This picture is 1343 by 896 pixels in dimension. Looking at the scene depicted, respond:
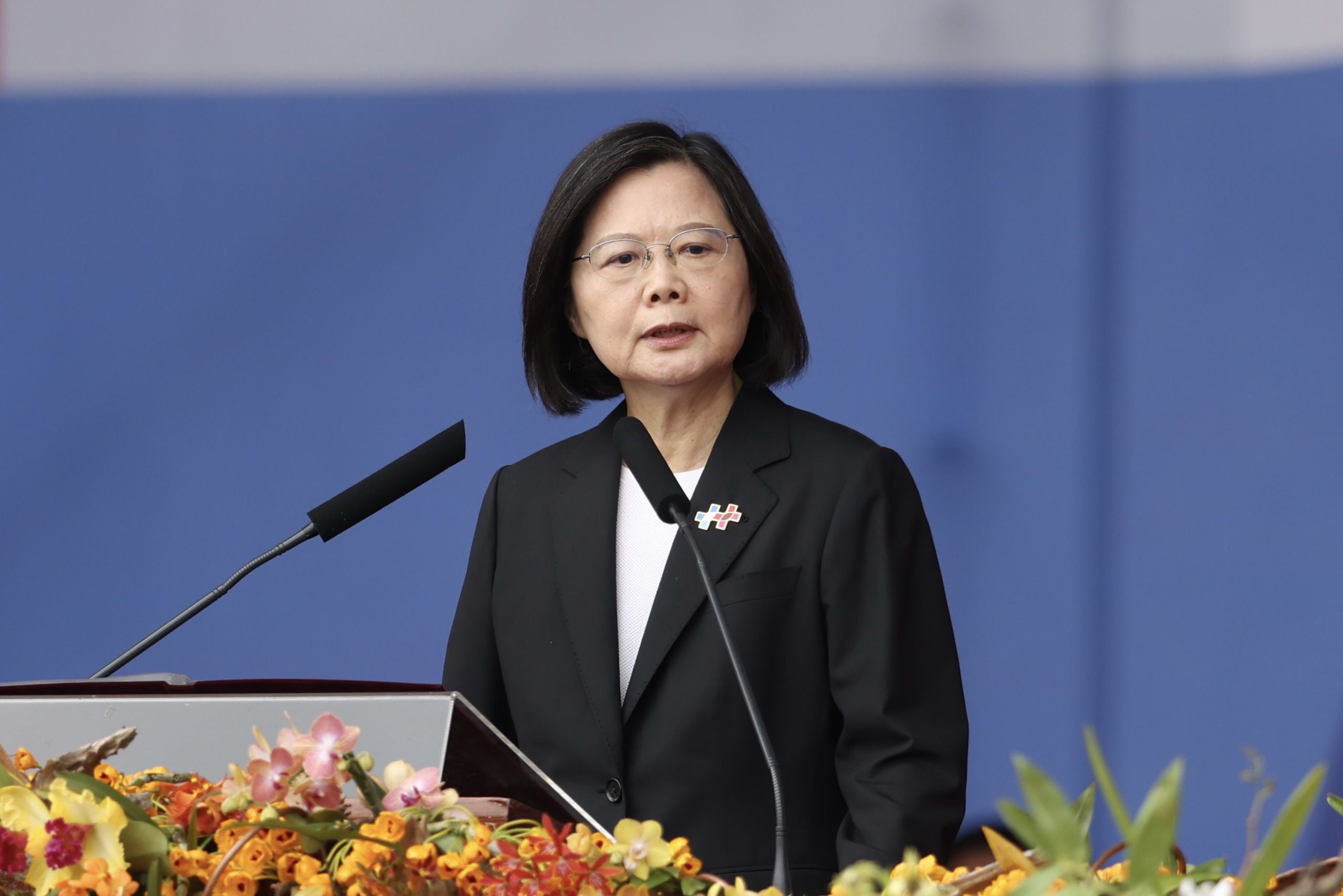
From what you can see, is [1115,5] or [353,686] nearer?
[353,686]

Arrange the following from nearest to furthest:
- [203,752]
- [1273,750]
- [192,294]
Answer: [203,752]
[1273,750]
[192,294]

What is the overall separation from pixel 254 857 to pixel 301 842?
0.08ft

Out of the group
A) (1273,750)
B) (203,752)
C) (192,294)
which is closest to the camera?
(203,752)

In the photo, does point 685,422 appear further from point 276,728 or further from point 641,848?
point 641,848

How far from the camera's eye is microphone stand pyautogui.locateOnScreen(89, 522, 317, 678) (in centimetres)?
130

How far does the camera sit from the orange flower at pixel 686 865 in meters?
0.78

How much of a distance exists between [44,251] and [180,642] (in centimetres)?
83

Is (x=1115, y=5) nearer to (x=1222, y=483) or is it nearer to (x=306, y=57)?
(x=1222, y=483)

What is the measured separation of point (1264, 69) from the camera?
2.72 m

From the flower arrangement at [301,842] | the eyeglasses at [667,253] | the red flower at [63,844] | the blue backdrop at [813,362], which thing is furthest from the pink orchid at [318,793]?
the blue backdrop at [813,362]

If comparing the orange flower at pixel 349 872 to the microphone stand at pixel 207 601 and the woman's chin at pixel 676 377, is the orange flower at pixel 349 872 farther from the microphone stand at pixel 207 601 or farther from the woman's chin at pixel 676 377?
the woman's chin at pixel 676 377

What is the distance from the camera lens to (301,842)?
789 millimetres

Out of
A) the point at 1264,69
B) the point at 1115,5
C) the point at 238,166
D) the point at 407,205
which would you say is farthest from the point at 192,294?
the point at 1264,69

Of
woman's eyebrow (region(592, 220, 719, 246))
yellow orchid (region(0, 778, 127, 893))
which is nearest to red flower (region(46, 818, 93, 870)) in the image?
yellow orchid (region(0, 778, 127, 893))
